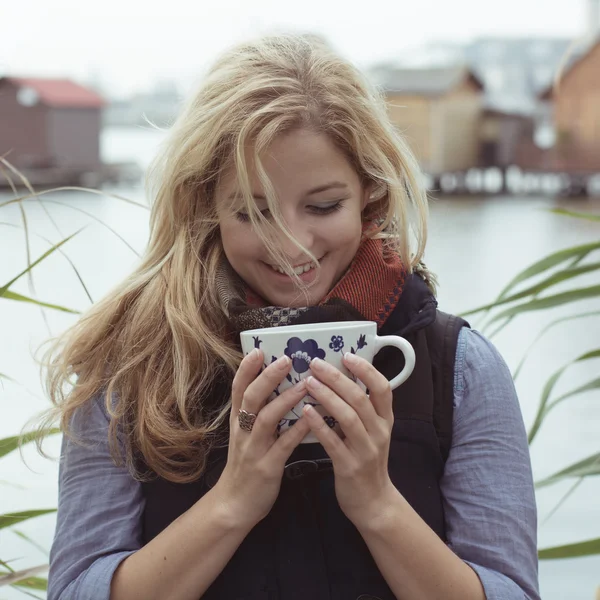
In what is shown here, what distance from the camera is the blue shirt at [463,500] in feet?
2.64

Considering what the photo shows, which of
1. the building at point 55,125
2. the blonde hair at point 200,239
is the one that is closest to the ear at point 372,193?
the blonde hair at point 200,239

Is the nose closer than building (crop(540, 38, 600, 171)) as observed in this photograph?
Yes

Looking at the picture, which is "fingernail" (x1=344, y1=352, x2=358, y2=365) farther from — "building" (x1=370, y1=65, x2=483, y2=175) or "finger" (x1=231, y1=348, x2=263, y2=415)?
"building" (x1=370, y1=65, x2=483, y2=175)

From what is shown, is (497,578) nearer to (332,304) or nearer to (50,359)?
(332,304)

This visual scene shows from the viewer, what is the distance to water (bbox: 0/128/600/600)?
8.20 feet

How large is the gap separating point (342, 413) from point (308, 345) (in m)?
0.06

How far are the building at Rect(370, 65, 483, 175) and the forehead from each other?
15.4 meters

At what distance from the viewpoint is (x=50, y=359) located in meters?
0.92

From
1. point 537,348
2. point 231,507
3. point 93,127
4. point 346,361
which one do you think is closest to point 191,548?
point 231,507

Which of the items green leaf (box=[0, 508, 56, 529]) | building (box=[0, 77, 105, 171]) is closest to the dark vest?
green leaf (box=[0, 508, 56, 529])

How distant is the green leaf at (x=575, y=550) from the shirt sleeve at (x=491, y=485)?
4 cm

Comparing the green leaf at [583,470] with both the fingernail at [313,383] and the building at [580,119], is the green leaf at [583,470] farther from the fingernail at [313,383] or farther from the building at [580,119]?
the building at [580,119]

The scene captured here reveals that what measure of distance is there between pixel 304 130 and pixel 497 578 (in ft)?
1.36

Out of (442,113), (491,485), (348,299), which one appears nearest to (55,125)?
(442,113)
